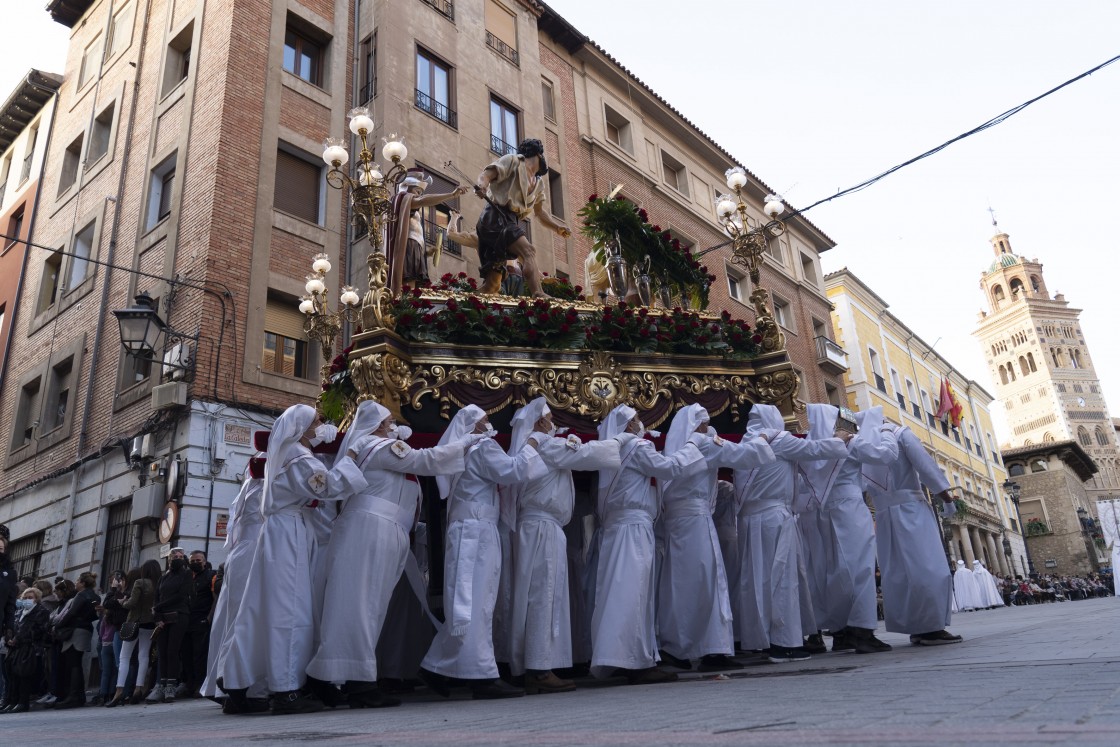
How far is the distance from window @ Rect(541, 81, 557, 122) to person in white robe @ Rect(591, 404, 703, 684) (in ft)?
54.9

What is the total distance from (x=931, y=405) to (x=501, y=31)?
32412 millimetres

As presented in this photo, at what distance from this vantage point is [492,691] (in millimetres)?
5496

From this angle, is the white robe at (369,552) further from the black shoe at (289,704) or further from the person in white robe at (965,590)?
the person in white robe at (965,590)

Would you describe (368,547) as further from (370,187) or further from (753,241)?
(753,241)

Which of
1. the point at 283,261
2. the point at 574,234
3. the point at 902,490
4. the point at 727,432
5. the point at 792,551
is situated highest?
the point at 574,234

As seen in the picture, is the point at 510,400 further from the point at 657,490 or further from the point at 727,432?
the point at 727,432

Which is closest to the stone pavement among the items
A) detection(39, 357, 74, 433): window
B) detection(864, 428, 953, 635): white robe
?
detection(864, 428, 953, 635): white robe

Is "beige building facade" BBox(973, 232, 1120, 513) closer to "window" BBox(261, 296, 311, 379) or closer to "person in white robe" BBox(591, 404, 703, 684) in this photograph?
"window" BBox(261, 296, 311, 379)

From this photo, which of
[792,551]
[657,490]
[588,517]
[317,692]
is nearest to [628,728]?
[317,692]

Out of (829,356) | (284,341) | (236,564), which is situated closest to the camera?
(236,564)

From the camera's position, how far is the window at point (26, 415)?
18.3 m

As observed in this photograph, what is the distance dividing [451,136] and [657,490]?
1317 cm

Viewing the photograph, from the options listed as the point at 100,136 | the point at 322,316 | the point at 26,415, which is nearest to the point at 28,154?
the point at 100,136

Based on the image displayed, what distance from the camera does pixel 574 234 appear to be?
20734 mm
